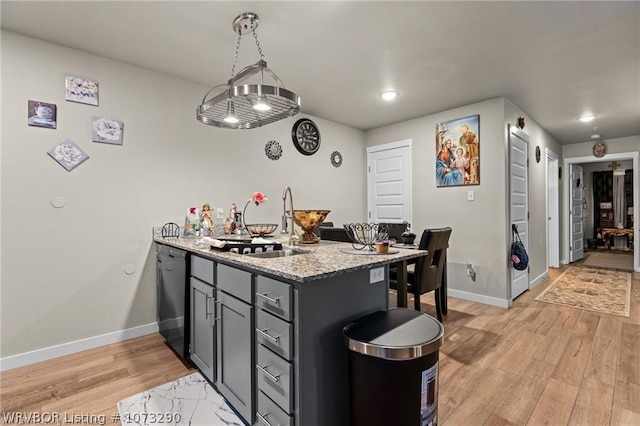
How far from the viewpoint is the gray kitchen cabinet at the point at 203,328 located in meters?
1.81

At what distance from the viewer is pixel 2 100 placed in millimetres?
2139

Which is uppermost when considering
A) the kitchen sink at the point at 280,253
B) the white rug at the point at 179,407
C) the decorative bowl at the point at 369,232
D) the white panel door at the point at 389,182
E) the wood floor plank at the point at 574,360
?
the white panel door at the point at 389,182

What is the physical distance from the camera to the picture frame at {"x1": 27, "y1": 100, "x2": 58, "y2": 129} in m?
2.24

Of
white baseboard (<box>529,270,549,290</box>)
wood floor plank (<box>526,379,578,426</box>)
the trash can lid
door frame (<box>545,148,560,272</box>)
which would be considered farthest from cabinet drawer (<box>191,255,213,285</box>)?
door frame (<box>545,148,560,272</box>)

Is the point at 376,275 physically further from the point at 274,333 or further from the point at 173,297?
the point at 173,297

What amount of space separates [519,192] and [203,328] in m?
3.83

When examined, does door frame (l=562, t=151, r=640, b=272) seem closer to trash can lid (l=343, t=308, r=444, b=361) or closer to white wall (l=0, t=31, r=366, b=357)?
trash can lid (l=343, t=308, r=444, b=361)

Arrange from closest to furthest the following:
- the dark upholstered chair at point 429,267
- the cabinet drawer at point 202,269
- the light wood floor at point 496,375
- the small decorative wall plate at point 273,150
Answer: the light wood floor at point 496,375
the cabinet drawer at point 202,269
the dark upholstered chair at point 429,267
the small decorative wall plate at point 273,150

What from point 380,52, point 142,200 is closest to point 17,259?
point 142,200

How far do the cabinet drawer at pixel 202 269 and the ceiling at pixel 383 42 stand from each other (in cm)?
161

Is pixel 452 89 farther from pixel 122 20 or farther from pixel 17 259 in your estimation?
pixel 17 259

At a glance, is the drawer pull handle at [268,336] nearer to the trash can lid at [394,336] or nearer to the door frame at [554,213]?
the trash can lid at [394,336]

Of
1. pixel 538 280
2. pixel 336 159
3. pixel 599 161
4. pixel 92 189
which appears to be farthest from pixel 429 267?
pixel 599 161

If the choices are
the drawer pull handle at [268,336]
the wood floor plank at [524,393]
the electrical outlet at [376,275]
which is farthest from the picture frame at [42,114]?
the wood floor plank at [524,393]
